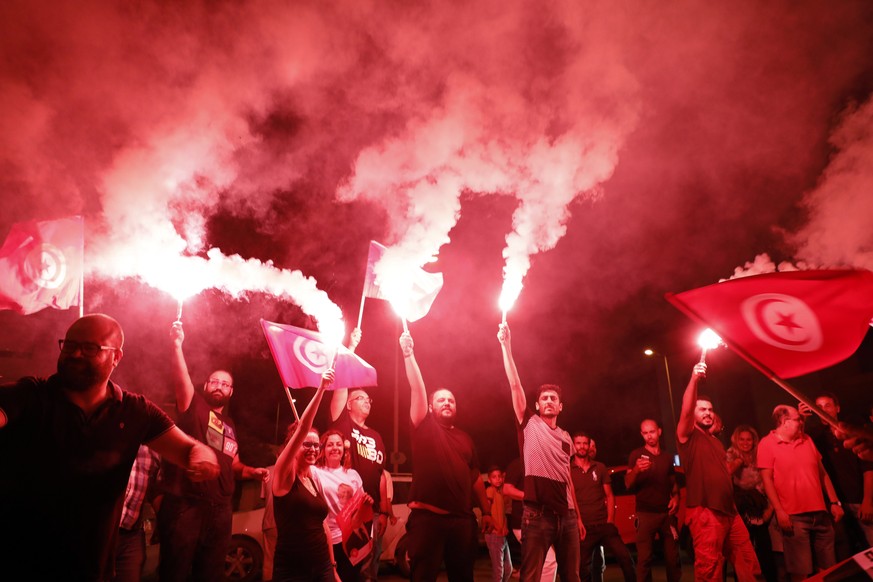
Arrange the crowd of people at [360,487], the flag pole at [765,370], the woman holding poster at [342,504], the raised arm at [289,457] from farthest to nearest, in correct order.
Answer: the woman holding poster at [342,504], the raised arm at [289,457], the flag pole at [765,370], the crowd of people at [360,487]

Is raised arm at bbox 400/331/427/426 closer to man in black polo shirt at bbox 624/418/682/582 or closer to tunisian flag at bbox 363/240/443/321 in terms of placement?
tunisian flag at bbox 363/240/443/321

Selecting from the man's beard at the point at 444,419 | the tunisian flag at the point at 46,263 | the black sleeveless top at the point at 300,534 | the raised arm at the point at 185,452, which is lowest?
the black sleeveless top at the point at 300,534

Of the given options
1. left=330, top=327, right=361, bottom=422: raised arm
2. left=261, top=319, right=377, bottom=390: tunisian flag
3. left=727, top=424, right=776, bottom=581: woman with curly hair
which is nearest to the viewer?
left=261, top=319, right=377, bottom=390: tunisian flag

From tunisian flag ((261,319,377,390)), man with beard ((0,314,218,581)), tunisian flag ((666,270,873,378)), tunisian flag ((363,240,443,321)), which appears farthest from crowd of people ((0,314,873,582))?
tunisian flag ((363,240,443,321))

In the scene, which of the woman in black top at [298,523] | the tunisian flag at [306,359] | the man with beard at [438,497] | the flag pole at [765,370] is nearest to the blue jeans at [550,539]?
the man with beard at [438,497]

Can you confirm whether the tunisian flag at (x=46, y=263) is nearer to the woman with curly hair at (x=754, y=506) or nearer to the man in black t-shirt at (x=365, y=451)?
the man in black t-shirt at (x=365, y=451)

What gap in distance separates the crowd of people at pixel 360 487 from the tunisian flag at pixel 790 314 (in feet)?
1.70

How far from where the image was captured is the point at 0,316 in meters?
12.8

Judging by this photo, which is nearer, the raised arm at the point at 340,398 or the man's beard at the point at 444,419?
the man's beard at the point at 444,419

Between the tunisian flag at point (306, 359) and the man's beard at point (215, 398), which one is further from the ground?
the tunisian flag at point (306, 359)

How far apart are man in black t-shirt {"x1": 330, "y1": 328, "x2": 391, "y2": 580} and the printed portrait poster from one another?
0.43 metres

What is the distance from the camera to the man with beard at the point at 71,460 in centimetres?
260

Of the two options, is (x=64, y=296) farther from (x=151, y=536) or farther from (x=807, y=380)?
(x=807, y=380)

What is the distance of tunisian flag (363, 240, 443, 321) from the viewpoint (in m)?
7.14
